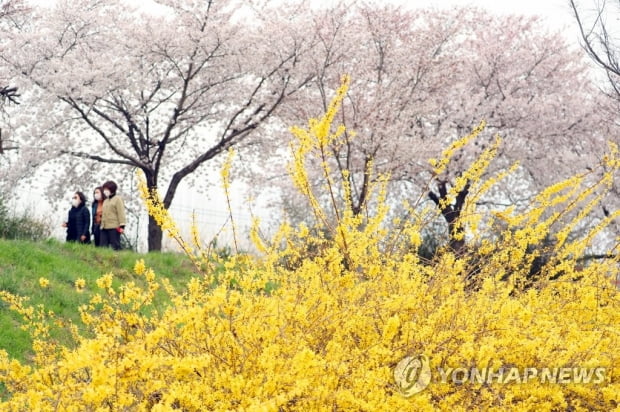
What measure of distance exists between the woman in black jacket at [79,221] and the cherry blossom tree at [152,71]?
9.03ft

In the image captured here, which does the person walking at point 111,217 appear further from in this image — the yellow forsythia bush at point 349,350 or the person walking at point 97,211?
the yellow forsythia bush at point 349,350

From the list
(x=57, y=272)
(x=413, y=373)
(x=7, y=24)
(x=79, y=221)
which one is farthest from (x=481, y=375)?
(x=7, y=24)

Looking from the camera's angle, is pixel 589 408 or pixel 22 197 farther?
pixel 22 197

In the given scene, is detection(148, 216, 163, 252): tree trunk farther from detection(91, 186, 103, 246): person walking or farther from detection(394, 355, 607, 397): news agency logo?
detection(394, 355, 607, 397): news agency logo

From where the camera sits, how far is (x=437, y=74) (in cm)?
1662

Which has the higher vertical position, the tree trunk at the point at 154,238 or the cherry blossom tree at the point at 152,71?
the cherry blossom tree at the point at 152,71

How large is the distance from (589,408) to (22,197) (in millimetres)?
16265

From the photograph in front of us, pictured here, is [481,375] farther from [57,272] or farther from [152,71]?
[152,71]

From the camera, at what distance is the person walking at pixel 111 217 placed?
10.8 metres

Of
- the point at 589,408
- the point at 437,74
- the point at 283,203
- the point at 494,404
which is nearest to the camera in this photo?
the point at 494,404

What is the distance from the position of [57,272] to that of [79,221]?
312 cm

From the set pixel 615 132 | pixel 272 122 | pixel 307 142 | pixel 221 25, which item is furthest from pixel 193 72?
pixel 307 142

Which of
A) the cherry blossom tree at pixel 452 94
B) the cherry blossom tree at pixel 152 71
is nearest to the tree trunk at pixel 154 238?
the cherry blossom tree at pixel 152 71

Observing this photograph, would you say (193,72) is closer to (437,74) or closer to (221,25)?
(221,25)
